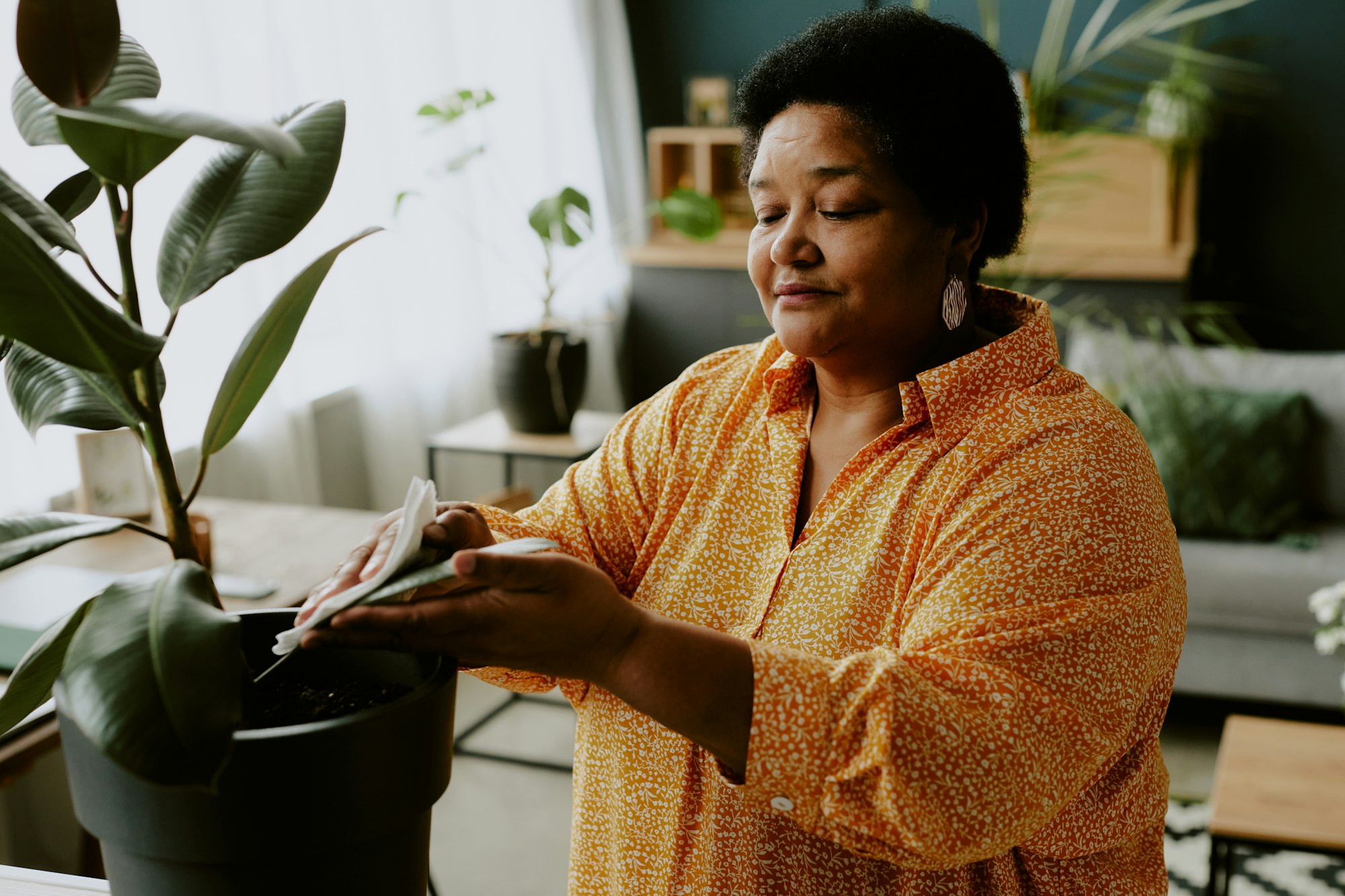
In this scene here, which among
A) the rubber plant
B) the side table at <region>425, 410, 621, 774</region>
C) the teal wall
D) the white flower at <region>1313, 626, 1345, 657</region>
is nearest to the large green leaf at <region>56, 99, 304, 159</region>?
the rubber plant

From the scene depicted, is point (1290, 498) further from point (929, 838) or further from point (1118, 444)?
point (929, 838)

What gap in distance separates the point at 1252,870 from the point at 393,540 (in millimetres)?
2394

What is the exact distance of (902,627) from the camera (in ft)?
3.20

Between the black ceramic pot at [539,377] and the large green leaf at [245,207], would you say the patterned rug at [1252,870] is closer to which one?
the black ceramic pot at [539,377]

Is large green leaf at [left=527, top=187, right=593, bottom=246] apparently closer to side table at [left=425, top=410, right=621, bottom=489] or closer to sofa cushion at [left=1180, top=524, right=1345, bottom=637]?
side table at [left=425, top=410, right=621, bottom=489]

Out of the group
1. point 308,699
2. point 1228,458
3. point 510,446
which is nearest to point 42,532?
point 308,699

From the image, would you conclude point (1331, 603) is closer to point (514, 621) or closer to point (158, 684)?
point (514, 621)

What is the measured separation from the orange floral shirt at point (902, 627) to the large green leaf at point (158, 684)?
34cm

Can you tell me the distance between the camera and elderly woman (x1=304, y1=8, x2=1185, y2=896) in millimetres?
785

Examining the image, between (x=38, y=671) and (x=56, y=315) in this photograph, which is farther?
(x=38, y=671)

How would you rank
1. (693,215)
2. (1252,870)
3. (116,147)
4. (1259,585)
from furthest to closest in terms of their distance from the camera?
(693,215), (1259,585), (1252,870), (116,147)

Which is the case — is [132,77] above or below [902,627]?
above

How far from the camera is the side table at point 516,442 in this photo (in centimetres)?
310

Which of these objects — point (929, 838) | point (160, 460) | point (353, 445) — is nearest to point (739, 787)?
point (929, 838)
